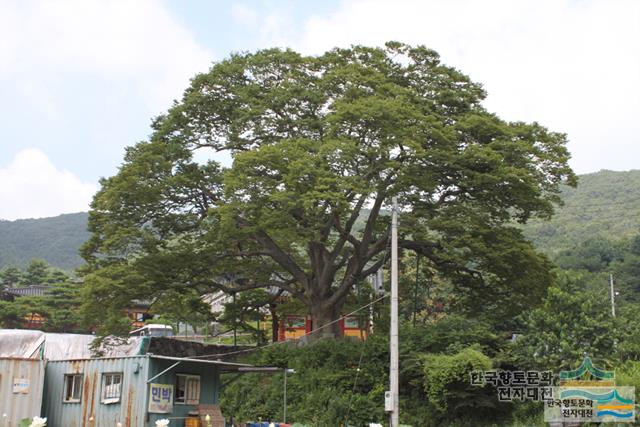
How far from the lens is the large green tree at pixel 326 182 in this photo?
25.0 metres

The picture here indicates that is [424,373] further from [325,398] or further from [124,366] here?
[124,366]

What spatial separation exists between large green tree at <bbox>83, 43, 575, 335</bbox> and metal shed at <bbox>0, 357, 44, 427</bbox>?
→ 725 cm

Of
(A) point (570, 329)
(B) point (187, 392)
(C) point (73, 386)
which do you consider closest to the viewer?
(A) point (570, 329)

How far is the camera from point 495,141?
2597 cm

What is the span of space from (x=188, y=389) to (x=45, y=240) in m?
118

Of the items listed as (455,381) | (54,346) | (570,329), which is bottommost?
(455,381)

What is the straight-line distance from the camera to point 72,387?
20.2 meters

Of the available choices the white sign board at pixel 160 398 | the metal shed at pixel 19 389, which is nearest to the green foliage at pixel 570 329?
the white sign board at pixel 160 398

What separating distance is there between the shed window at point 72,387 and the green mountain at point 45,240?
9620 cm

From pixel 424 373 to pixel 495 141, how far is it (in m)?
9.52

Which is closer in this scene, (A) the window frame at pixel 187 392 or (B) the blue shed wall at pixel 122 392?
(B) the blue shed wall at pixel 122 392

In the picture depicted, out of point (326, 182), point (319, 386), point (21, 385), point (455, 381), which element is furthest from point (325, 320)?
point (21, 385)

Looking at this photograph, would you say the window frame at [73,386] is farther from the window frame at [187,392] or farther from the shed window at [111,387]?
the window frame at [187,392]

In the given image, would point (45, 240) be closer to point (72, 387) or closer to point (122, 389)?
point (72, 387)
